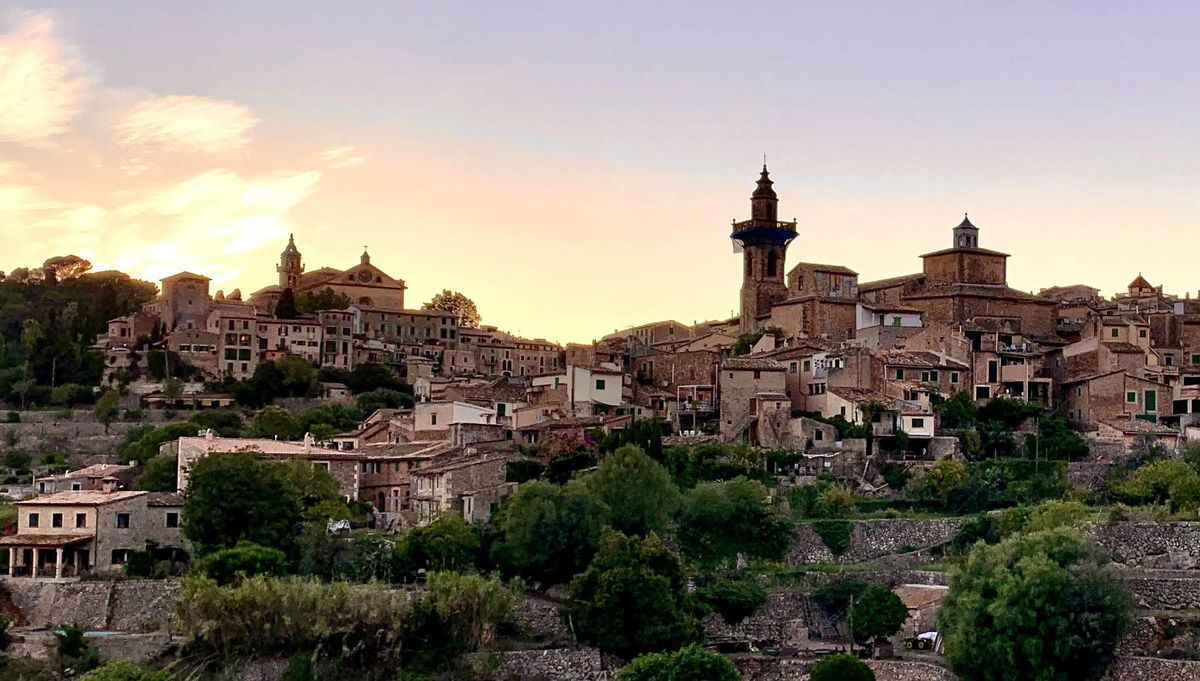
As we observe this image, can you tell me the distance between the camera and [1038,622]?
3747cm

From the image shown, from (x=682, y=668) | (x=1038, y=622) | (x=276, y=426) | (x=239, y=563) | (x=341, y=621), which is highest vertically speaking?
(x=276, y=426)

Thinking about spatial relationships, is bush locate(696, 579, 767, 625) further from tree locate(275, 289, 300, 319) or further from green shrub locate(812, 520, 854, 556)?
tree locate(275, 289, 300, 319)

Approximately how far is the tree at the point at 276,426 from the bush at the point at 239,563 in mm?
15095

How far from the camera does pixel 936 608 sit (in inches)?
1662

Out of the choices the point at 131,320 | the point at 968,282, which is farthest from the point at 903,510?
the point at 131,320

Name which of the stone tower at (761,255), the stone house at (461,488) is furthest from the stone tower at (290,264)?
the stone house at (461,488)

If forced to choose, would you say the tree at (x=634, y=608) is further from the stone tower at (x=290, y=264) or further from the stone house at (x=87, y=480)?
the stone tower at (x=290, y=264)

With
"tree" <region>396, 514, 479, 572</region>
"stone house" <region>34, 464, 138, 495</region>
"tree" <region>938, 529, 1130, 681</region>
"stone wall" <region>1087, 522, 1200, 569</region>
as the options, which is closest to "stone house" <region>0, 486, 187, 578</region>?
"stone house" <region>34, 464, 138, 495</region>

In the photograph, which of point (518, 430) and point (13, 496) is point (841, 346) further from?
point (13, 496)

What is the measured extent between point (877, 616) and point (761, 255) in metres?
28.6

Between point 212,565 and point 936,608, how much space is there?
16189 mm

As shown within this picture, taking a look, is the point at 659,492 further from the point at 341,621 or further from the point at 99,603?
the point at 99,603

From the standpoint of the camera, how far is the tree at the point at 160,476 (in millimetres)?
50219

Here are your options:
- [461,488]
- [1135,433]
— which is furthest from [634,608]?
[1135,433]
